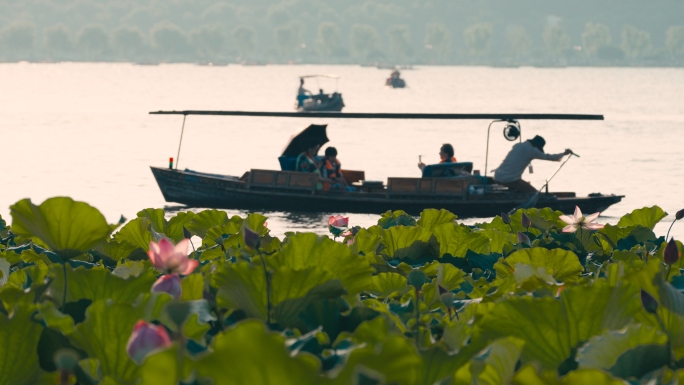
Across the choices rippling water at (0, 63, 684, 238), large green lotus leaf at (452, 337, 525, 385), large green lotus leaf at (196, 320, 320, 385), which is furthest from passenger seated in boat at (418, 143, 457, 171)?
large green lotus leaf at (196, 320, 320, 385)

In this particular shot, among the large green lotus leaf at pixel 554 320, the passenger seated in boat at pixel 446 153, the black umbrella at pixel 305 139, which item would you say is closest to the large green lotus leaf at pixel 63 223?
the large green lotus leaf at pixel 554 320

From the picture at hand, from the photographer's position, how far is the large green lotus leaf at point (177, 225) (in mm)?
5129

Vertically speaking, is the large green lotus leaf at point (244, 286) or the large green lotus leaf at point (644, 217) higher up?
the large green lotus leaf at point (644, 217)

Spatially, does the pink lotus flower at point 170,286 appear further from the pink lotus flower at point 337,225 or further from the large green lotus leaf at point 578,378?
the pink lotus flower at point 337,225

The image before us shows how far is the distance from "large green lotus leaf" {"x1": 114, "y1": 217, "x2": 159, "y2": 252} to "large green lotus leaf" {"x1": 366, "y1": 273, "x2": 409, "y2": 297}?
128cm

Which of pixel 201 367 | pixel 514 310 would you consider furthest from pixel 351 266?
pixel 201 367

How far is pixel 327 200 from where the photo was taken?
75.8 feet

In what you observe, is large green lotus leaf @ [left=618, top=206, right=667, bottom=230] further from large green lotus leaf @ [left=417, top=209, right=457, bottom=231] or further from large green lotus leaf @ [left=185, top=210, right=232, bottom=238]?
large green lotus leaf @ [left=185, top=210, right=232, bottom=238]

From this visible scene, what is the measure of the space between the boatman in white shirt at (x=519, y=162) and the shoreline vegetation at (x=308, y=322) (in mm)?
18053

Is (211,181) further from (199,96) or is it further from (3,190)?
(199,96)

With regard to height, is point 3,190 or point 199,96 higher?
point 199,96

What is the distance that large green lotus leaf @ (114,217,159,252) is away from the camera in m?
4.76

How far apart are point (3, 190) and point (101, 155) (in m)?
14.7

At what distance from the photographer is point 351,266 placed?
10.1ft
